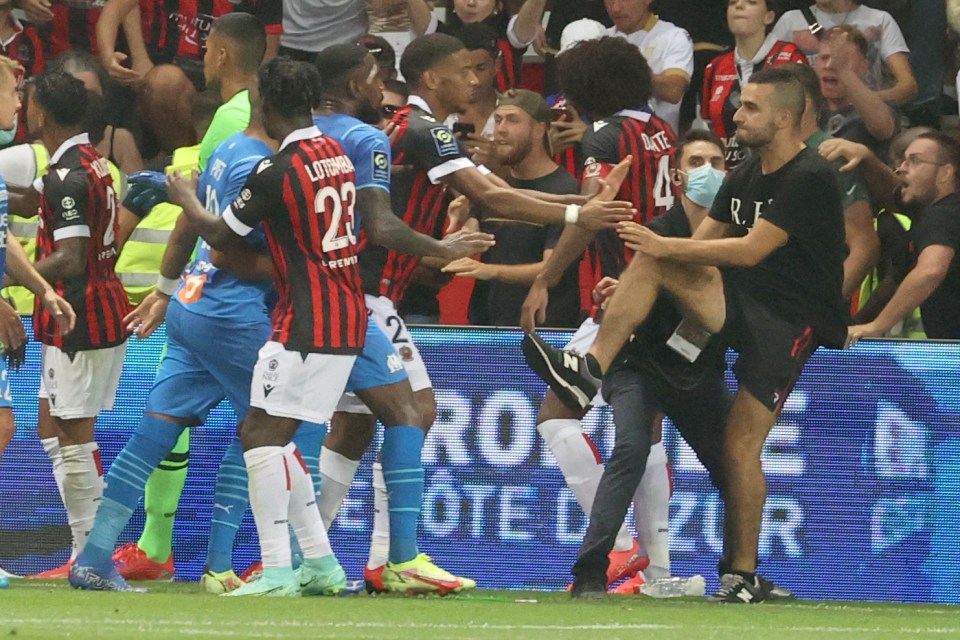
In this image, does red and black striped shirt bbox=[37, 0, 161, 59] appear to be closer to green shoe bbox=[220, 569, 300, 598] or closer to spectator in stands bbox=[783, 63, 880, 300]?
spectator in stands bbox=[783, 63, 880, 300]

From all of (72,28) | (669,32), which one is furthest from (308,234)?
(72,28)

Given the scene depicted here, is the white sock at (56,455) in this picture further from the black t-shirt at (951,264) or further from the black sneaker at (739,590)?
the black t-shirt at (951,264)

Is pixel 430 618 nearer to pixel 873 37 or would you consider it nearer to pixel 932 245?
pixel 932 245

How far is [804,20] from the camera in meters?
10.2

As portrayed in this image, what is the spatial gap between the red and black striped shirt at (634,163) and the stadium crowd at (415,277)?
1 cm

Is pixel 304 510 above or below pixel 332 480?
below

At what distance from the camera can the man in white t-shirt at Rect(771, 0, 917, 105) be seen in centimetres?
988

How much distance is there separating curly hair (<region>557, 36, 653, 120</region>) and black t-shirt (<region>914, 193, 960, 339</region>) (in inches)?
60.4

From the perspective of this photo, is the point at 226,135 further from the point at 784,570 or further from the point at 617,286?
the point at 784,570

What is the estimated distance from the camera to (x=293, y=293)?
671 cm

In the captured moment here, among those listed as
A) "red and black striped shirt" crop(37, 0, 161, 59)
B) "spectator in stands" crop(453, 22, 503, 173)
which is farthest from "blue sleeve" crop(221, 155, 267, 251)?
"red and black striped shirt" crop(37, 0, 161, 59)

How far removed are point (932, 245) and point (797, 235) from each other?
5.52 feet

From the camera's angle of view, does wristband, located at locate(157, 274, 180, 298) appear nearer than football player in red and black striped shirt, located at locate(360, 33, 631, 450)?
No

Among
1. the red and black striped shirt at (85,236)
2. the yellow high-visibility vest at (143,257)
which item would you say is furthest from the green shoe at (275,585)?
the yellow high-visibility vest at (143,257)
